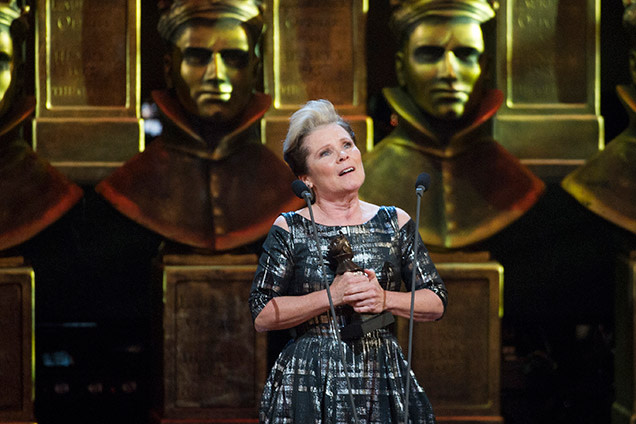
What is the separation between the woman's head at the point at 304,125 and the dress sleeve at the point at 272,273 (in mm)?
209

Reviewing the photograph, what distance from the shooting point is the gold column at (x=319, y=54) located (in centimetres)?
433

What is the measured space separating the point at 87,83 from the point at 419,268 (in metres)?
2.55

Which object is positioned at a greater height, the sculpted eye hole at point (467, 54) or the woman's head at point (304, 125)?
the sculpted eye hole at point (467, 54)

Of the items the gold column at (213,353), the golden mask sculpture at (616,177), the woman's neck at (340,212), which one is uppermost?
the golden mask sculpture at (616,177)

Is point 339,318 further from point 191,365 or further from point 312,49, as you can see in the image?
point 312,49

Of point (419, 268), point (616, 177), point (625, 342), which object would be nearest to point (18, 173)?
point (419, 268)

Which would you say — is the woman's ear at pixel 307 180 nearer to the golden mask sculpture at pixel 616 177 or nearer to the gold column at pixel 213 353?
the gold column at pixel 213 353

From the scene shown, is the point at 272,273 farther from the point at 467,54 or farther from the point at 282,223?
the point at 467,54

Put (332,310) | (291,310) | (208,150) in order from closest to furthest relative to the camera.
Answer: (332,310)
(291,310)
(208,150)

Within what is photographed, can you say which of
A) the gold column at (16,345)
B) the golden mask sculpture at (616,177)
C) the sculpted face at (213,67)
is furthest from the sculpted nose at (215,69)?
the golden mask sculpture at (616,177)

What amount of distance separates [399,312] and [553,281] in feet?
10.5

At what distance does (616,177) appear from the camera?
160 inches

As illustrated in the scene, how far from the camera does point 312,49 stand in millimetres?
4344

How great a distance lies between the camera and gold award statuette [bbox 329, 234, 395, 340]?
7.04 feet
